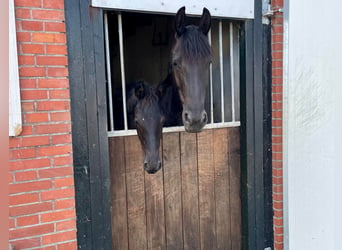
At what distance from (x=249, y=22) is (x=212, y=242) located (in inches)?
78.9

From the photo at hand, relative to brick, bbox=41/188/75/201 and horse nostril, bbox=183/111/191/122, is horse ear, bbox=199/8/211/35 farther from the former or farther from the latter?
brick, bbox=41/188/75/201

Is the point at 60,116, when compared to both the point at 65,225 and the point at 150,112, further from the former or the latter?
the point at 65,225

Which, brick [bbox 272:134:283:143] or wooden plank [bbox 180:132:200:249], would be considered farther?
brick [bbox 272:134:283:143]

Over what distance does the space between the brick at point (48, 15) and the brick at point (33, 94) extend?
463mm

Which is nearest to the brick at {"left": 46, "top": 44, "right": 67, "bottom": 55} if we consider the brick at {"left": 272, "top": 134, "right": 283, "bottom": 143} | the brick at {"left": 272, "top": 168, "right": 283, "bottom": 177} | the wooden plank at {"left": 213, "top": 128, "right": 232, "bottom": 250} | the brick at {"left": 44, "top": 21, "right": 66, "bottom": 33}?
the brick at {"left": 44, "top": 21, "right": 66, "bottom": 33}

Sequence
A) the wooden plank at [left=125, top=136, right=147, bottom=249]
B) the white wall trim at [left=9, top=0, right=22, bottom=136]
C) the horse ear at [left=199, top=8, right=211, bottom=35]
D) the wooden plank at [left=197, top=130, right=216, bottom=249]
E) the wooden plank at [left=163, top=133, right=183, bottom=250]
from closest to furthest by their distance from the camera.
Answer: the white wall trim at [left=9, top=0, right=22, bottom=136] → the horse ear at [left=199, top=8, right=211, bottom=35] → the wooden plank at [left=125, top=136, right=147, bottom=249] → the wooden plank at [left=163, top=133, right=183, bottom=250] → the wooden plank at [left=197, top=130, right=216, bottom=249]

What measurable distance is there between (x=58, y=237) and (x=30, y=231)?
185mm

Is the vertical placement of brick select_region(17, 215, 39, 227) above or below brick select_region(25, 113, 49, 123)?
below

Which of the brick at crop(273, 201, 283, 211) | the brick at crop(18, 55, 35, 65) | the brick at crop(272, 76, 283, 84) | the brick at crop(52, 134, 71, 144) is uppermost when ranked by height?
the brick at crop(18, 55, 35, 65)

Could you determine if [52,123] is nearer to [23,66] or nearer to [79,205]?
[23,66]

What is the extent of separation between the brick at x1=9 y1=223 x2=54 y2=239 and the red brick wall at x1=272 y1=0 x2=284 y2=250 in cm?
195

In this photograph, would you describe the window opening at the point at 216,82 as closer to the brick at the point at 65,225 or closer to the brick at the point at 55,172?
the brick at the point at 55,172

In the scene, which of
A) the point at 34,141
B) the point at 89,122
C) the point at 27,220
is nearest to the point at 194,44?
the point at 89,122

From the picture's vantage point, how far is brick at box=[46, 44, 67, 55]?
184 cm
